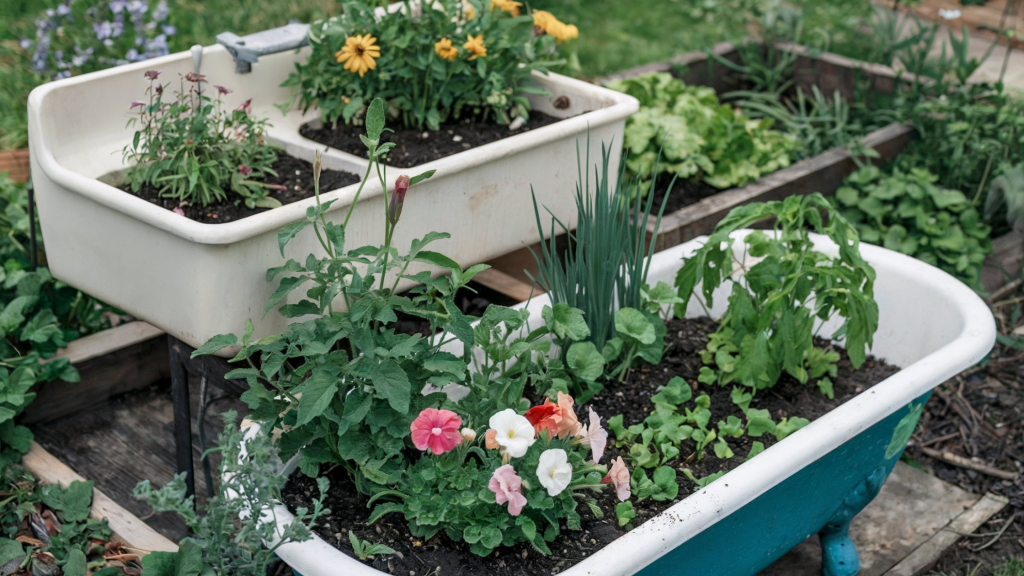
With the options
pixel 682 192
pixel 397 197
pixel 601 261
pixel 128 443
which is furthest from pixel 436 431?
pixel 682 192

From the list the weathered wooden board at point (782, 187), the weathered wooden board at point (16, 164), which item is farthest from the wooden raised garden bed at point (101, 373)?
the weathered wooden board at point (782, 187)

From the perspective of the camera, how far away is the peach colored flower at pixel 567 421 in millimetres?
1477

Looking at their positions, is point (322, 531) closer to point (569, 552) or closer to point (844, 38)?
point (569, 552)

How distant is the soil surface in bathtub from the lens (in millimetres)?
1436

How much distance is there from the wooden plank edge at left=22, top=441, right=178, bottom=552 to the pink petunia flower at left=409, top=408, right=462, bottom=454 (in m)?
0.69

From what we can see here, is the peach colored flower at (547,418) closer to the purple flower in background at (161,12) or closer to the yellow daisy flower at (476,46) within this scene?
the yellow daisy flower at (476,46)

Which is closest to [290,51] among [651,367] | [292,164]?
[292,164]

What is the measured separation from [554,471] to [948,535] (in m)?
1.19

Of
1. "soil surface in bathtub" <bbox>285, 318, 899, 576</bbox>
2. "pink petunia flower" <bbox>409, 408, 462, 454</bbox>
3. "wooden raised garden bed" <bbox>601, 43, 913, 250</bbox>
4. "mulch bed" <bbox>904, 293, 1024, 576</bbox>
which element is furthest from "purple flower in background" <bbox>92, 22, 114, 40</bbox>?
"mulch bed" <bbox>904, 293, 1024, 576</bbox>

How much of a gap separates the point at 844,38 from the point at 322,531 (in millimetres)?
3391

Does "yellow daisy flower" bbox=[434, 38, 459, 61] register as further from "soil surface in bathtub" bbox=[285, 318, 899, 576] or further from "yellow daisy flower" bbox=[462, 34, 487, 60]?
"soil surface in bathtub" bbox=[285, 318, 899, 576]

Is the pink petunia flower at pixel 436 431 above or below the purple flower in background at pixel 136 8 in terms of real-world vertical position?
below

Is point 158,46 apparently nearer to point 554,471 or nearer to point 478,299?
point 478,299

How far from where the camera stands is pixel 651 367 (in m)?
1.99
